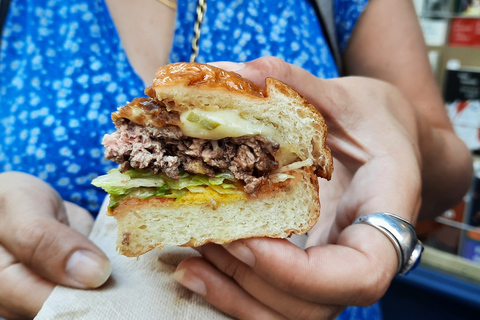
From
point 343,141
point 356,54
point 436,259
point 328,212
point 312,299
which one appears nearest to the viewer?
point 312,299

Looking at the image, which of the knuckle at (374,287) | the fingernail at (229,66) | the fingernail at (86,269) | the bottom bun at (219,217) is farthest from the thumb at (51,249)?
the knuckle at (374,287)

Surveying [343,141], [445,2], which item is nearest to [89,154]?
[343,141]

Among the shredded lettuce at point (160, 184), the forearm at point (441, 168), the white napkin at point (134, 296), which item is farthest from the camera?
the forearm at point (441, 168)

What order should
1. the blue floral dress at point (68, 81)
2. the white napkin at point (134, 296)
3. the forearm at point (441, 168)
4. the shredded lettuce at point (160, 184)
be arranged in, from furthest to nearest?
the forearm at point (441, 168)
the blue floral dress at point (68, 81)
the shredded lettuce at point (160, 184)
the white napkin at point (134, 296)

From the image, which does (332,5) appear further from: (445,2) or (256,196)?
(445,2)

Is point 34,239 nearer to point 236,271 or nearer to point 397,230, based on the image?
point 236,271

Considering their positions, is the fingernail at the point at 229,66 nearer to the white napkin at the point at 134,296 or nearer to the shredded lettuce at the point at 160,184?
the shredded lettuce at the point at 160,184

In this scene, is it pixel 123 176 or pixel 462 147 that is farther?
pixel 462 147

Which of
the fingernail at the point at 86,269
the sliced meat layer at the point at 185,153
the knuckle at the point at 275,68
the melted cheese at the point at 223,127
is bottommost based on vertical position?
the fingernail at the point at 86,269
